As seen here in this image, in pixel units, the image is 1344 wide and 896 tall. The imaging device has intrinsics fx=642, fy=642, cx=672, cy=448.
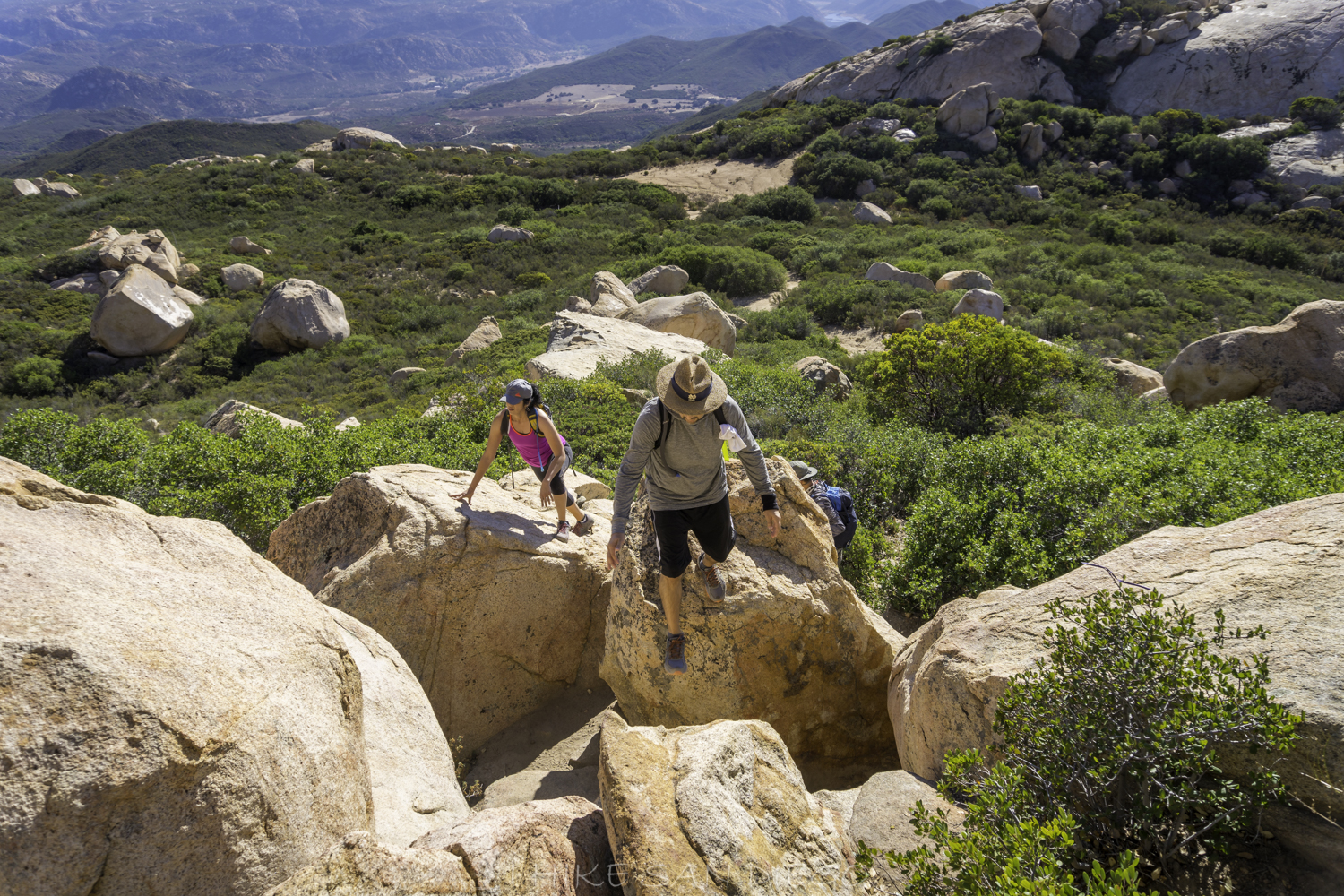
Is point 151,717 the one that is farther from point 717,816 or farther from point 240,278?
point 240,278

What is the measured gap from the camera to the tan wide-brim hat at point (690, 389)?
398 centimetres

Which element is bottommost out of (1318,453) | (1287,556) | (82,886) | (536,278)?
(536,278)

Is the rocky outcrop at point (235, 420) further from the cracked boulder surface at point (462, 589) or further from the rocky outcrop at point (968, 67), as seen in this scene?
the rocky outcrop at point (968, 67)

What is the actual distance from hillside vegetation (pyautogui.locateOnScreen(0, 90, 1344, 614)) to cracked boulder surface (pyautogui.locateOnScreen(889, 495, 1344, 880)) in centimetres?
167

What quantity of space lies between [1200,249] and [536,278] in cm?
3045

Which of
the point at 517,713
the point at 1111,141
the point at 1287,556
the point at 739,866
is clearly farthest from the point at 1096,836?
the point at 1111,141

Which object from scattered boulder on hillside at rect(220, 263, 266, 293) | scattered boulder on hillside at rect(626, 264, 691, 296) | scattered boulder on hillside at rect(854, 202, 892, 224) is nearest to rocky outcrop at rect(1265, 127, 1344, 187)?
scattered boulder on hillside at rect(854, 202, 892, 224)

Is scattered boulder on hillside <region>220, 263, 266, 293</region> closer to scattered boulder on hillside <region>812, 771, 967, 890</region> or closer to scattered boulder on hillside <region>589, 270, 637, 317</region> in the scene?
scattered boulder on hillside <region>589, 270, 637, 317</region>

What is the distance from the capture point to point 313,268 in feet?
99.8

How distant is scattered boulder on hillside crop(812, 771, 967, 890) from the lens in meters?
3.27

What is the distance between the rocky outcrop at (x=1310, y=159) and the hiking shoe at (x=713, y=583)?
47084mm

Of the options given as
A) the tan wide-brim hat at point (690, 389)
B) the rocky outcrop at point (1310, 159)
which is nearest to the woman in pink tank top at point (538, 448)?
the tan wide-brim hat at point (690, 389)

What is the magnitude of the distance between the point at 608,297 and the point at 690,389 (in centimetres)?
1746

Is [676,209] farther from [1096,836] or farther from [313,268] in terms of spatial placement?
[1096,836]
